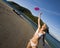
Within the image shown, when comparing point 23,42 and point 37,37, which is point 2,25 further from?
point 37,37

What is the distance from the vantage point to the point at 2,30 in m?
13.1

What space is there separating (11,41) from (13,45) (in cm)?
34

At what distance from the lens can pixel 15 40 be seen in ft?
45.0

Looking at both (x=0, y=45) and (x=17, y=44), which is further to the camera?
(x=17, y=44)

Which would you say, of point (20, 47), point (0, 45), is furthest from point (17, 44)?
point (0, 45)

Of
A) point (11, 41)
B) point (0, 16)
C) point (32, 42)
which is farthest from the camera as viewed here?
point (0, 16)

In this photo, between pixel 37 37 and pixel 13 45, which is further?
pixel 13 45

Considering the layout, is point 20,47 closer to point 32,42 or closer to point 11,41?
point 11,41

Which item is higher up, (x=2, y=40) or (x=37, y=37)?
(x=37, y=37)

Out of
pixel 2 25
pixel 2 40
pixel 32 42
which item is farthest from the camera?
pixel 2 25

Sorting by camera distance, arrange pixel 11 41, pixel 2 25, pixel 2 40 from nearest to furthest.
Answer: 1. pixel 2 40
2. pixel 11 41
3. pixel 2 25

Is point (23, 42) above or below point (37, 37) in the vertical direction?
below

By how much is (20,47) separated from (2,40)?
5.83 ft

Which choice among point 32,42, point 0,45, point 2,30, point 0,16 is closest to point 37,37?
point 32,42
